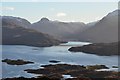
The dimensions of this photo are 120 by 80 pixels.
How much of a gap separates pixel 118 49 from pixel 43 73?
10785 centimetres

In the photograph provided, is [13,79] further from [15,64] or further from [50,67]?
[15,64]

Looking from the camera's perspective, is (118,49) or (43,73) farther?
(118,49)

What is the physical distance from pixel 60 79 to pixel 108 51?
380 feet

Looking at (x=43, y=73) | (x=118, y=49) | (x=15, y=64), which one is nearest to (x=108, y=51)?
(x=118, y=49)

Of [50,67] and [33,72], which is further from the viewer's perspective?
[50,67]

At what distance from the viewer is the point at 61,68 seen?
358ft

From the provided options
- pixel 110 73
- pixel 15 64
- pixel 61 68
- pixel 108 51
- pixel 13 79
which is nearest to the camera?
pixel 13 79

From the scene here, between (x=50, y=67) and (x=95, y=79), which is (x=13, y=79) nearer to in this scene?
(x=95, y=79)

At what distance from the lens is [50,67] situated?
110 m

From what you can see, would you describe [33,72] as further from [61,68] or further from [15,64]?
[15,64]

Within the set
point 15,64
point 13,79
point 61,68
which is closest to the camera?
point 13,79

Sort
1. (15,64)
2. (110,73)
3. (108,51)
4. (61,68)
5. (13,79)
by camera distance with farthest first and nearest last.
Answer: (108,51), (15,64), (61,68), (110,73), (13,79)

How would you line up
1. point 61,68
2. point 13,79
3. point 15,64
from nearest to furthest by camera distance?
point 13,79
point 61,68
point 15,64

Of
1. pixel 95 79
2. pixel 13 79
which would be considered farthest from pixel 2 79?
pixel 95 79
